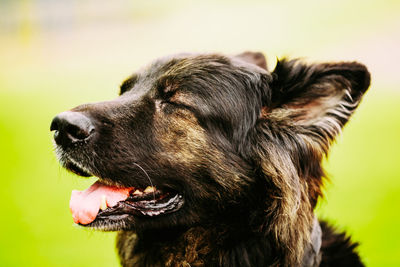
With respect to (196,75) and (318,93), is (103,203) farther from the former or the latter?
(318,93)

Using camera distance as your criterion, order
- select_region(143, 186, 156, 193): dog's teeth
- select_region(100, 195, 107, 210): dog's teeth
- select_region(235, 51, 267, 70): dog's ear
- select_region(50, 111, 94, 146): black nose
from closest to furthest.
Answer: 1. select_region(50, 111, 94, 146): black nose
2. select_region(100, 195, 107, 210): dog's teeth
3. select_region(143, 186, 156, 193): dog's teeth
4. select_region(235, 51, 267, 70): dog's ear

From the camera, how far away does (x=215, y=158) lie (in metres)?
3.37

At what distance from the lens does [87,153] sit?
10.4 feet

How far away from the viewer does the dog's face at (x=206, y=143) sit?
3193mm

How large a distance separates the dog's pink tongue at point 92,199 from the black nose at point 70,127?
0.39 m

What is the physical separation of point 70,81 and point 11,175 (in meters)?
10.8

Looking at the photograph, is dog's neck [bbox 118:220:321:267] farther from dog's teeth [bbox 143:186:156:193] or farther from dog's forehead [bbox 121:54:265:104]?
dog's forehead [bbox 121:54:265:104]

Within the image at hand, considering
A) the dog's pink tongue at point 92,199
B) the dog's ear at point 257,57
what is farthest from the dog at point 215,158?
the dog's ear at point 257,57

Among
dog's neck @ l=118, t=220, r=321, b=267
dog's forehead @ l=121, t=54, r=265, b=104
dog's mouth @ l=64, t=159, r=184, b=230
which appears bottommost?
dog's neck @ l=118, t=220, r=321, b=267

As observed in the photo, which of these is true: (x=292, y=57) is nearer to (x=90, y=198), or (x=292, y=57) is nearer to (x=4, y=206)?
(x=90, y=198)

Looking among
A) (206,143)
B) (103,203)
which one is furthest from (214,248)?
(103,203)

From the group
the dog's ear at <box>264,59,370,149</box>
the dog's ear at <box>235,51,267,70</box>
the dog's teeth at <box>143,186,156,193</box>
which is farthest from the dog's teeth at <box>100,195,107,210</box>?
the dog's ear at <box>235,51,267,70</box>

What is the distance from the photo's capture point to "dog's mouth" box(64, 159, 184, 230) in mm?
3117

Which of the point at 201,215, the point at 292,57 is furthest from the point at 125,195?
the point at 292,57
